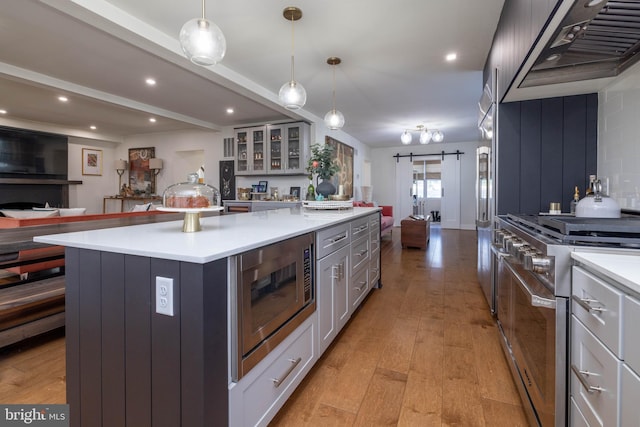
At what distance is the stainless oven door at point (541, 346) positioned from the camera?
1.10 meters

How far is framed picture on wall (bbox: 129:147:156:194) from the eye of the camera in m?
7.57

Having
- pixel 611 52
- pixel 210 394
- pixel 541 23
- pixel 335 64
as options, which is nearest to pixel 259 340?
pixel 210 394

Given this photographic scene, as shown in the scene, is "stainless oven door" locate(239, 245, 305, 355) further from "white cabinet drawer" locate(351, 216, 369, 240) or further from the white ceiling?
the white ceiling

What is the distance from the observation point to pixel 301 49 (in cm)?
312

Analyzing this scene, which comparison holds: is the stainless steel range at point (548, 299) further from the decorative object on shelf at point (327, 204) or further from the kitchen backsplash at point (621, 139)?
the decorative object on shelf at point (327, 204)

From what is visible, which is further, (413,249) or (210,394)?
(413,249)

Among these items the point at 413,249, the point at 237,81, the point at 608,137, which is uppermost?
the point at 237,81

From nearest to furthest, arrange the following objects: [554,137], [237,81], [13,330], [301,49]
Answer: [13,330] < [554,137] < [301,49] < [237,81]

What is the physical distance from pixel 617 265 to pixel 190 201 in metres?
1.56

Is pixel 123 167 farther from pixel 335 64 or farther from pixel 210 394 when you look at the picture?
pixel 210 394

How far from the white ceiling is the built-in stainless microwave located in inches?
80.7

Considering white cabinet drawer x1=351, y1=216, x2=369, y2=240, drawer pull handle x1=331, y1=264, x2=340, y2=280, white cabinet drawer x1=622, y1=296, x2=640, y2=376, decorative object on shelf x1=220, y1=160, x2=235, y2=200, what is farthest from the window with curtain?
white cabinet drawer x1=622, y1=296, x2=640, y2=376

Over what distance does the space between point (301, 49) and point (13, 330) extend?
128 inches

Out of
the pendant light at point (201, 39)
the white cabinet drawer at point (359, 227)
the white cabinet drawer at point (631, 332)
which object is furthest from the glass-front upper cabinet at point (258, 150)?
the white cabinet drawer at point (631, 332)
